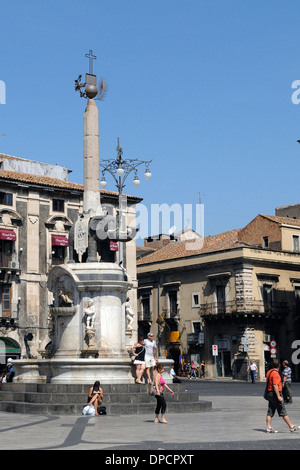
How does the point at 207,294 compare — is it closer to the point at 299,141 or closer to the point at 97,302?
the point at 299,141

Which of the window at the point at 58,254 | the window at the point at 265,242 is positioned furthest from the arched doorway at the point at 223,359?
the window at the point at 58,254

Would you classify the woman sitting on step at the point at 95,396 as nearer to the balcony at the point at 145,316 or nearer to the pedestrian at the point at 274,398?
the pedestrian at the point at 274,398

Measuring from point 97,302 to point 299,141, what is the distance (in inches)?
1410

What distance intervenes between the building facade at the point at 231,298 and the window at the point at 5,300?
48.9 feet

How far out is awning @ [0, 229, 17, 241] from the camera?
1967 inches

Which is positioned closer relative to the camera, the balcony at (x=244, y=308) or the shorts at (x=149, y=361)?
the shorts at (x=149, y=361)

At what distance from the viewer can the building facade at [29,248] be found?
49781 millimetres

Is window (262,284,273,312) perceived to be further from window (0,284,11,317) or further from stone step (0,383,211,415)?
stone step (0,383,211,415)

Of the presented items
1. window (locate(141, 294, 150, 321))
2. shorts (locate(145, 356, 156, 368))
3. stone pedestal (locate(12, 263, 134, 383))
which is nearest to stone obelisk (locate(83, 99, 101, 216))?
stone pedestal (locate(12, 263, 134, 383))

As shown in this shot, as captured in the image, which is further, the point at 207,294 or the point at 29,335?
the point at 207,294

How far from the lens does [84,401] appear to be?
20.7 metres

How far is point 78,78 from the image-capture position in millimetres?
25891

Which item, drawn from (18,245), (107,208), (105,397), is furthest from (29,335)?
(105,397)

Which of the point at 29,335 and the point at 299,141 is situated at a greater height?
the point at 299,141
